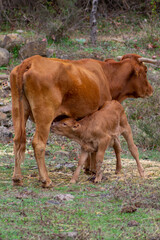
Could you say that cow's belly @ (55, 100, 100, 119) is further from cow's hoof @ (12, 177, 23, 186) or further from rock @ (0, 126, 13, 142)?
rock @ (0, 126, 13, 142)

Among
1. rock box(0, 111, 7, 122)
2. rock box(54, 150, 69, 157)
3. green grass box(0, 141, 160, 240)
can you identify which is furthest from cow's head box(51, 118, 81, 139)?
rock box(0, 111, 7, 122)

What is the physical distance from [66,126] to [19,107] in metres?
0.96

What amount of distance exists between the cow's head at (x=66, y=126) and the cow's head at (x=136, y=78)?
1708 mm

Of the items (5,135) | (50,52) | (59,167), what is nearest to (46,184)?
(59,167)

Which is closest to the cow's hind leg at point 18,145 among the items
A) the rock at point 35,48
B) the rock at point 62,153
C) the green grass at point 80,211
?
the green grass at point 80,211

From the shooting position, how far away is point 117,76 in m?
7.91

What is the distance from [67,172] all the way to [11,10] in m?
13.3

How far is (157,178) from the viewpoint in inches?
273

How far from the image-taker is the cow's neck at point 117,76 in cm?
785

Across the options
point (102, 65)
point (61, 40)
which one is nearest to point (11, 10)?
point (61, 40)

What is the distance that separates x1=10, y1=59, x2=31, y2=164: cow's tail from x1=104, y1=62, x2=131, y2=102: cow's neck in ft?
6.51

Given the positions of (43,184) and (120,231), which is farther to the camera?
(43,184)

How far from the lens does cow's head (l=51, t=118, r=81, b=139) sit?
269 inches

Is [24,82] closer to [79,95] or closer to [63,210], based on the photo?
[79,95]
